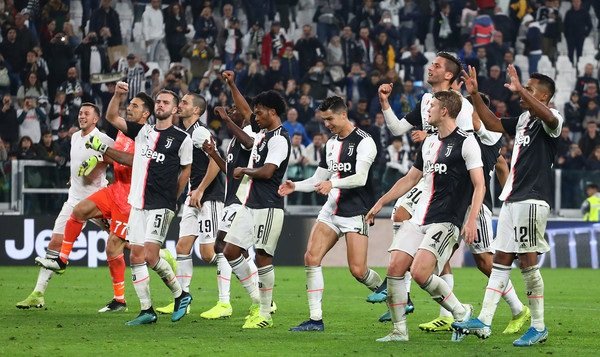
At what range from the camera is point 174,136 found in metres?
13.1

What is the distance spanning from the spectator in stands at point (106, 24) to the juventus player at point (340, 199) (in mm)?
15660

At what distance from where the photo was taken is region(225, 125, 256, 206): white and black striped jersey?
13.8m

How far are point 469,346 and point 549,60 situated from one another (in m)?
21.0

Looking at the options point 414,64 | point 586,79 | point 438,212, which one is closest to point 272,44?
point 414,64

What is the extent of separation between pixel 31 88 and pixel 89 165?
11.7 meters

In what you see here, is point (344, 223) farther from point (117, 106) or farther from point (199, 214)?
point (199, 214)

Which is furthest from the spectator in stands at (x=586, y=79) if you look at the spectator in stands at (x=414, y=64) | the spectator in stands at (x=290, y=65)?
the spectator in stands at (x=290, y=65)

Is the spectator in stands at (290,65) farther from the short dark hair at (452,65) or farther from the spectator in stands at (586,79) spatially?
the short dark hair at (452,65)

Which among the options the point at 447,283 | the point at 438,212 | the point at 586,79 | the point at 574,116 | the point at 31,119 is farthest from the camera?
the point at 586,79

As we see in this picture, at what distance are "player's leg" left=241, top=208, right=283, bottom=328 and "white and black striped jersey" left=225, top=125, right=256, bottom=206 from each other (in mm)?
1107

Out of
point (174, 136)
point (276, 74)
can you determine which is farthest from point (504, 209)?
point (276, 74)

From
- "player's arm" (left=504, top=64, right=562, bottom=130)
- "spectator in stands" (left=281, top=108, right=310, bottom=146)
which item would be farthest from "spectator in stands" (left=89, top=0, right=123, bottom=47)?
"player's arm" (left=504, top=64, right=562, bottom=130)

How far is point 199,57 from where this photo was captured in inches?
1096

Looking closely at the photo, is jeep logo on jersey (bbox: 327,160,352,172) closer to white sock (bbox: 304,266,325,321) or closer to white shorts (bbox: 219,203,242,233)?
white sock (bbox: 304,266,325,321)
